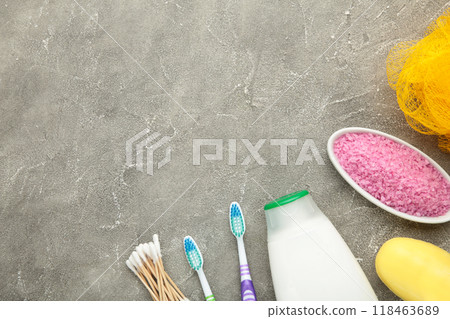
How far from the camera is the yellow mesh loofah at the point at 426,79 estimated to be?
67 centimetres

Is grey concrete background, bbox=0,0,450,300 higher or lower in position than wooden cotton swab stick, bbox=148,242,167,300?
higher

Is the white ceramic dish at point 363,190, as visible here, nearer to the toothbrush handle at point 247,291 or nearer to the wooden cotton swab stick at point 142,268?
the toothbrush handle at point 247,291

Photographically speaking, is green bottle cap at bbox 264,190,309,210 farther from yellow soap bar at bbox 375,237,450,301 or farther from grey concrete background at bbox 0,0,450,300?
yellow soap bar at bbox 375,237,450,301

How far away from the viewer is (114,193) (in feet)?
2.57

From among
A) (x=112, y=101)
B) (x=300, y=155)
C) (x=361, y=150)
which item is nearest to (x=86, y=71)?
(x=112, y=101)

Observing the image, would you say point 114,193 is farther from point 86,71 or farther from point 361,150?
point 361,150

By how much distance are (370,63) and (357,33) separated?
0.07 meters

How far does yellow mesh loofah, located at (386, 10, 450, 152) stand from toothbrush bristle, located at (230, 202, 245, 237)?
0.38 m

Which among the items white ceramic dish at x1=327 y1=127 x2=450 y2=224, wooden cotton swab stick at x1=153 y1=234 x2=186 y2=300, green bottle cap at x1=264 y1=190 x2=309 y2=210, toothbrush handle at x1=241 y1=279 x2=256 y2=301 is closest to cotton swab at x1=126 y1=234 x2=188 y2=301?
wooden cotton swab stick at x1=153 y1=234 x2=186 y2=300

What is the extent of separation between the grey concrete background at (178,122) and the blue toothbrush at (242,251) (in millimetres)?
18

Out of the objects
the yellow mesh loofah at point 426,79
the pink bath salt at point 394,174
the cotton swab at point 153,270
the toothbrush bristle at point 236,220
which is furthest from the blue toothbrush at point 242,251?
the yellow mesh loofah at point 426,79

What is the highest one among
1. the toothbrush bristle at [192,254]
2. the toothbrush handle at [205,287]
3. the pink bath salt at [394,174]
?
the pink bath salt at [394,174]

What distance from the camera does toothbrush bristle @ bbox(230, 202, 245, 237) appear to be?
0.76 metres
